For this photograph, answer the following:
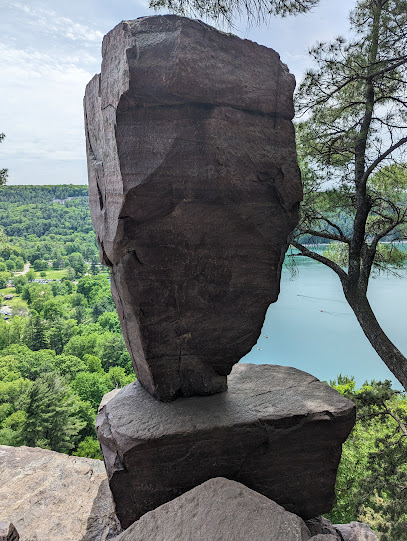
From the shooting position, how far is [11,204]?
3384 centimetres

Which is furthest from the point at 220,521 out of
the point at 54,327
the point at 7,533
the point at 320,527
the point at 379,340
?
the point at 54,327

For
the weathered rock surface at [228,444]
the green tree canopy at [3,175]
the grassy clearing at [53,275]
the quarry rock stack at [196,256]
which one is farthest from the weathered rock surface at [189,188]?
the grassy clearing at [53,275]

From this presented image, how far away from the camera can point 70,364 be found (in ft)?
53.2

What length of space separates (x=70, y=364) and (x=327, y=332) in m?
10.0

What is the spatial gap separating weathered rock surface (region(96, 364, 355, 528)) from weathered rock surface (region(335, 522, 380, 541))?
277 millimetres

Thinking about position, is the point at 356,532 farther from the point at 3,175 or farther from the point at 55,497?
the point at 3,175

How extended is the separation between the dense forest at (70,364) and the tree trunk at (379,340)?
26 cm

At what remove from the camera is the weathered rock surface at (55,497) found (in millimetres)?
2555

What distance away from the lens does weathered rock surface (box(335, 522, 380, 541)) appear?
98.9 inches

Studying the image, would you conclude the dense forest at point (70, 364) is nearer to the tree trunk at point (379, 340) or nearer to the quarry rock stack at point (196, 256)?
the tree trunk at point (379, 340)

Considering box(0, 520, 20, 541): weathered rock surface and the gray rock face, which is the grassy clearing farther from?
the gray rock face

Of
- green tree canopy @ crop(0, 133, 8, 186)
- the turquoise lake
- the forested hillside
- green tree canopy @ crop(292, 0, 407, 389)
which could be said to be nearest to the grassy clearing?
the forested hillside

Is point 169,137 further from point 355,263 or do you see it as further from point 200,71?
point 355,263

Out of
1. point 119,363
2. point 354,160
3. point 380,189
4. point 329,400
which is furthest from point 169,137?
point 119,363
